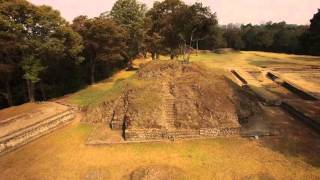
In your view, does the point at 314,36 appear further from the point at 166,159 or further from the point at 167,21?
the point at 166,159

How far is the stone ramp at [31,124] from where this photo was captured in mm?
14602

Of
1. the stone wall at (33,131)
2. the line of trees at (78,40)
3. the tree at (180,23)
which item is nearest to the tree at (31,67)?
the line of trees at (78,40)

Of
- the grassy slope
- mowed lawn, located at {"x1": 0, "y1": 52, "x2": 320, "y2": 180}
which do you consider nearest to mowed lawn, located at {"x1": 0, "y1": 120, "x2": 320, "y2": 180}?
mowed lawn, located at {"x1": 0, "y1": 52, "x2": 320, "y2": 180}

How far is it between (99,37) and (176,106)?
12.0m

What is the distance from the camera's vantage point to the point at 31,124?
1598 cm

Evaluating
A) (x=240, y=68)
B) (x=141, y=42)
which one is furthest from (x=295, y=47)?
(x=141, y=42)

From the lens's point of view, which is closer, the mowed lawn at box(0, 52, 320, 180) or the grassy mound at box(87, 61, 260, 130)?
the mowed lawn at box(0, 52, 320, 180)

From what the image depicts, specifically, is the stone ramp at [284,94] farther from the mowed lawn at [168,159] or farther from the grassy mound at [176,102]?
the mowed lawn at [168,159]

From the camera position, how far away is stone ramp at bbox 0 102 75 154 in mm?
14602

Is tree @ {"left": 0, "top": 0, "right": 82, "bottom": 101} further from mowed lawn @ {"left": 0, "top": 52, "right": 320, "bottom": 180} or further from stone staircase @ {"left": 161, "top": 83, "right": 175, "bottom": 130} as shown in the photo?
stone staircase @ {"left": 161, "top": 83, "right": 175, "bottom": 130}

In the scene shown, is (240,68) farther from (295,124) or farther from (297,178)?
(297,178)

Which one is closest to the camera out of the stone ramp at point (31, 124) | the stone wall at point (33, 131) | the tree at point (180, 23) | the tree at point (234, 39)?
the stone wall at point (33, 131)

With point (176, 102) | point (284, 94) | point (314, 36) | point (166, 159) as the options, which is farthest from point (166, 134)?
point (314, 36)

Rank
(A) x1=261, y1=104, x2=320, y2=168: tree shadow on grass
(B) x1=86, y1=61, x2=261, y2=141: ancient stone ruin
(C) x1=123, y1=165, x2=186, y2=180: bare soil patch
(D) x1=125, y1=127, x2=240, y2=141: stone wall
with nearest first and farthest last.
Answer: (C) x1=123, y1=165, x2=186, y2=180: bare soil patch, (A) x1=261, y1=104, x2=320, y2=168: tree shadow on grass, (D) x1=125, y1=127, x2=240, y2=141: stone wall, (B) x1=86, y1=61, x2=261, y2=141: ancient stone ruin
